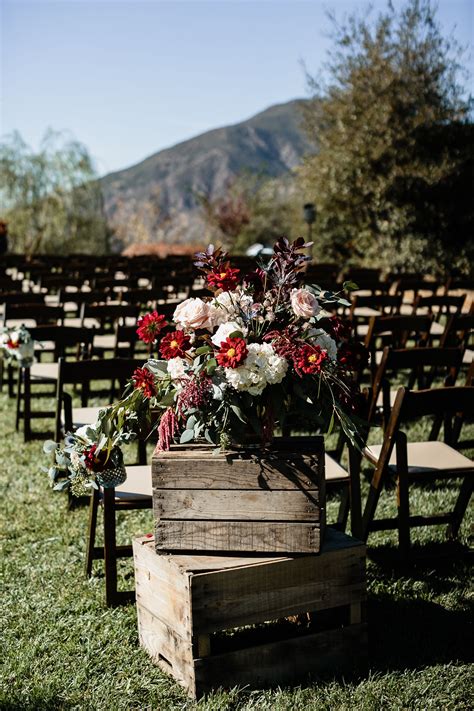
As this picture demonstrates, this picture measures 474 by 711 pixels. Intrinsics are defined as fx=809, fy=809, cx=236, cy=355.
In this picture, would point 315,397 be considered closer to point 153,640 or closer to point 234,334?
point 234,334

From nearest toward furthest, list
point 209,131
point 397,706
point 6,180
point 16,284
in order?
point 397,706
point 16,284
point 6,180
point 209,131

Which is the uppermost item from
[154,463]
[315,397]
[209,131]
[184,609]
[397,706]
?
[209,131]

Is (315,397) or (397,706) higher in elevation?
(315,397)

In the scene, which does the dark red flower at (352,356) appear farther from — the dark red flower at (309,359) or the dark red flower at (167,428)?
the dark red flower at (167,428)

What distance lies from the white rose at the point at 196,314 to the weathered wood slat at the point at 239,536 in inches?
27.6

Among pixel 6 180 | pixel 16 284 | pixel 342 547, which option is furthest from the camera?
pixel 6 180

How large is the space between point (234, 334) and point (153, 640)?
123cm

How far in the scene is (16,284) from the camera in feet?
33.1

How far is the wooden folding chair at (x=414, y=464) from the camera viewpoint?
360 cm

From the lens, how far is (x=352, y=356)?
2965 mm

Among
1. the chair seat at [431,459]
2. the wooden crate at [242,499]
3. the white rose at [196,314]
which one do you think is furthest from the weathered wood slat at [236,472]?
the chair seat at [431,459]

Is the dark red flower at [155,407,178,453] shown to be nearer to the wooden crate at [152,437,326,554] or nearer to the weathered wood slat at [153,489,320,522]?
the wooden crate at [152,437,326,554]

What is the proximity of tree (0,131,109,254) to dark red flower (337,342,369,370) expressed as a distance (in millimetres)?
23438

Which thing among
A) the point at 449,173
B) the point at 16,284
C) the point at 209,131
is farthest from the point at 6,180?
the point at 209,131
